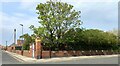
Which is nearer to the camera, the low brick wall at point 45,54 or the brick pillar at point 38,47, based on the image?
the brick pillar at point 38,47

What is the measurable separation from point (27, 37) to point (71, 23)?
8800mm

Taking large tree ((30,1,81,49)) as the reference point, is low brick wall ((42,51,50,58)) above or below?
below

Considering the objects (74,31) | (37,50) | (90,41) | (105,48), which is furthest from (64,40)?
(105,48)

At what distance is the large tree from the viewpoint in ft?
148

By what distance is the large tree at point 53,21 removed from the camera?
4512 centimetres

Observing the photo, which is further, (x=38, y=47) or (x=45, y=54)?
(x=45, y=54)

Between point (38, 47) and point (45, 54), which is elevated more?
point (38, 47)

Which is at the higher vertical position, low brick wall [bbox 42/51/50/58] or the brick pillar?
the brick pillar

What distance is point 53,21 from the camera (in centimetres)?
4475

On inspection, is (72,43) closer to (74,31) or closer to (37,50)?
(74,31)

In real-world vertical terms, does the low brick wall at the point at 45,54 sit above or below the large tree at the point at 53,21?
below

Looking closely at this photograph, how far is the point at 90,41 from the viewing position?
5438cm

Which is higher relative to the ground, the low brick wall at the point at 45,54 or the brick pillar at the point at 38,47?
the brick pillar at the point at 38,47

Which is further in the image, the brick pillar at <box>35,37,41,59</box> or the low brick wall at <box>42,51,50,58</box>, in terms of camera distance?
the low brick wall at <box>42,51,50,58</box>
